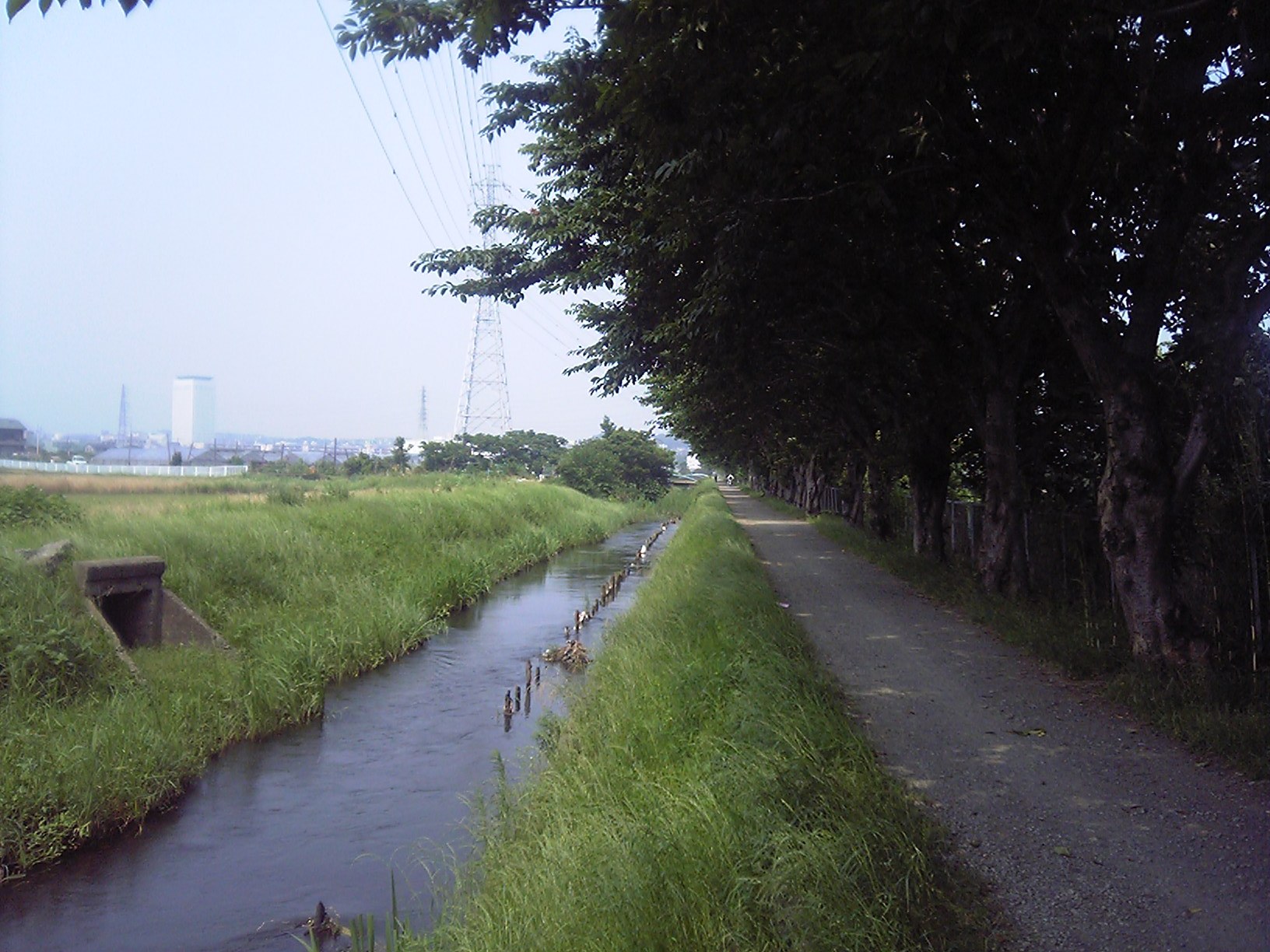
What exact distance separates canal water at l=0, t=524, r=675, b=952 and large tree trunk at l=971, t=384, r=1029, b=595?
20.2 feet

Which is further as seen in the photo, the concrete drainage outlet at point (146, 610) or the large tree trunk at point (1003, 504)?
the large tree trunk at point (1003, 504)

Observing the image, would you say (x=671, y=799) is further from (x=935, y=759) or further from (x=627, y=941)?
(x=935, y=759)

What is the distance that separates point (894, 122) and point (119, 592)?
10474 mm

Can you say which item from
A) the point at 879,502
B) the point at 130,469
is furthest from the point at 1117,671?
the point at 130,469

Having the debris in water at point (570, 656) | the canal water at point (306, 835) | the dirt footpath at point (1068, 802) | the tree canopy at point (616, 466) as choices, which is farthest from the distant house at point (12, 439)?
the tree canopy at point (616, 466)

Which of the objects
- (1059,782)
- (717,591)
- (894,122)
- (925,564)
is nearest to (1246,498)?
(1059,782)

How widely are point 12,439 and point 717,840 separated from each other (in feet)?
53.1

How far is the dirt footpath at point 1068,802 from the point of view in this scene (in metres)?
4.58

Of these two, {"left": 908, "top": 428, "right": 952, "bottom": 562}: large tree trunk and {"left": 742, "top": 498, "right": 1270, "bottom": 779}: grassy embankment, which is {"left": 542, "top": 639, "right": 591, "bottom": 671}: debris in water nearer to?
{"left": 742, "top": 498, "right": 1270, "bottom": 779}: grassy embankment

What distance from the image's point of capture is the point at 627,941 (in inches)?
163

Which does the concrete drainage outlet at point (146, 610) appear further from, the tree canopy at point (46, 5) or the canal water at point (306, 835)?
the tree canopy at point (46, 5)

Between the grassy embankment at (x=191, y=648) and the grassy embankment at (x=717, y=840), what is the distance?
3.52 metres

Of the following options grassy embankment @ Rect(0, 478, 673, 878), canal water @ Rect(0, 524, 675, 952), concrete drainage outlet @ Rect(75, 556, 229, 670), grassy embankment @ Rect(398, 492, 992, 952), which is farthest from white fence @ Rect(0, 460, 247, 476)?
grassy embankment @ Rect(398, 492, 992, 952)

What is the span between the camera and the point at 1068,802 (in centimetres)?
612
